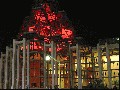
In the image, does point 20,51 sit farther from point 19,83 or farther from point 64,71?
point 64,71

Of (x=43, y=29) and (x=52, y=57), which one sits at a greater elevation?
(x=43, y=29)

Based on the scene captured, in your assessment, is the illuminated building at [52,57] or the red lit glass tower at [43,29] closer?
the illuminated building at [52,57]

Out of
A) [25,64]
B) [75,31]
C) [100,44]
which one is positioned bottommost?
[25,64]

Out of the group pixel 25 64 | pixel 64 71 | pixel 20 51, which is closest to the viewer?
pixel 25 64

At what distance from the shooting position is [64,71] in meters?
80.7

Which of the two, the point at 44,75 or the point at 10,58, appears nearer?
the point at 44,75

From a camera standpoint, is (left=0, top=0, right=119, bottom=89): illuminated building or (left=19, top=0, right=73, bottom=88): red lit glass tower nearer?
(left=0, top=0, right=119, bottom=89): illuminated building

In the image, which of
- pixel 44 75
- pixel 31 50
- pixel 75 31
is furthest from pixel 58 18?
pixel 44 75

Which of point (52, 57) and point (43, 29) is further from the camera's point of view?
point (43, 29)

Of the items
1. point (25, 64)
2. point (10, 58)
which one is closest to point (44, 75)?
point (25, 64)

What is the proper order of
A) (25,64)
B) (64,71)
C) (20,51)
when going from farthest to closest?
(64,71)
(20,51)
(25,64)

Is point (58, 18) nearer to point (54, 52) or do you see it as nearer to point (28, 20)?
point (28, 20)

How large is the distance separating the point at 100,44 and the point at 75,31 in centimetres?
1363

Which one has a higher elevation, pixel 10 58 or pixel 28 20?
pixel 28 20
